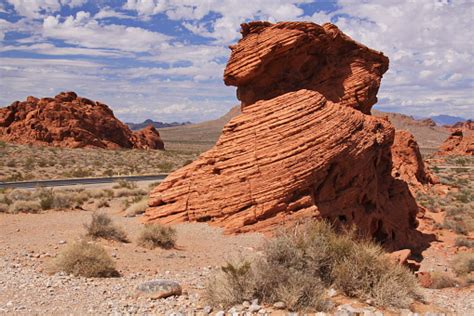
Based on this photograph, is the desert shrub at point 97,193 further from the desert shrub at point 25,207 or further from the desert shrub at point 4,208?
the desert shrub at point 4,208

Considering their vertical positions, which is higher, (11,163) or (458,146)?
(458,146)

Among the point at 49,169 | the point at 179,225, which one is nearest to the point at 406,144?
the point at 179,225

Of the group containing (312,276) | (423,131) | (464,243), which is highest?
(423,131)

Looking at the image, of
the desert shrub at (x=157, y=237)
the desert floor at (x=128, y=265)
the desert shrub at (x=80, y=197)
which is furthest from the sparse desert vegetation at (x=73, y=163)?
the desert shrub at (x=157, y=237)

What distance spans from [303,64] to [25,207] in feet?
41.5

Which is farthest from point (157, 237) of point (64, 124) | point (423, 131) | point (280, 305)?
point (423, 131)

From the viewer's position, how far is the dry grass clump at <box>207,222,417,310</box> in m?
7.64

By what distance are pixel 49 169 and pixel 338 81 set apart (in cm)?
3297

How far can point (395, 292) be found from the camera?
7.93 meters

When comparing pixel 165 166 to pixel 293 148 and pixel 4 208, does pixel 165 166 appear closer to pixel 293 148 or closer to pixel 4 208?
pixel 4 208

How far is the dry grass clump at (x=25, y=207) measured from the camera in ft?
63.6

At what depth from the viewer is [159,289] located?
8.55 meters

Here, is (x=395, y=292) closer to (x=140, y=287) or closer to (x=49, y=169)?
(x=140, y=287)

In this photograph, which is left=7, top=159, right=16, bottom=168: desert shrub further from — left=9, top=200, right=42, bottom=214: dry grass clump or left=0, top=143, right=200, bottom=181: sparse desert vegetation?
left=9, top=200, right=42, bottom=214: dry grass clump
